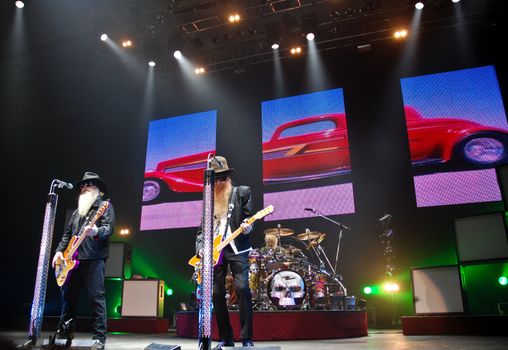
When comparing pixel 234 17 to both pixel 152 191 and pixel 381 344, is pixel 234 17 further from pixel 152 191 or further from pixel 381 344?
pixel 381 344

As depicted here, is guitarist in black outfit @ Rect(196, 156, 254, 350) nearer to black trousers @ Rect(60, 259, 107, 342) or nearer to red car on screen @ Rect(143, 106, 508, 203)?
black trousers @ Rect(60, 259, 107, 342)

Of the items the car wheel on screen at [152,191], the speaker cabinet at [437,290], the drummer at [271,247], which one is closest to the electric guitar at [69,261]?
the drummer at [271,247]

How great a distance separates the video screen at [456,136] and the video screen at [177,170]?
4.41m

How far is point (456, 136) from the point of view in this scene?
24.9ft

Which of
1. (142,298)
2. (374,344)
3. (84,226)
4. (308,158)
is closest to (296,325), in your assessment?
(374,344)

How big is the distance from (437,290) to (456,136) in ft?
10.8

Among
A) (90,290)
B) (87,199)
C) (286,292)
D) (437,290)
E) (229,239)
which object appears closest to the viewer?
(229,239)

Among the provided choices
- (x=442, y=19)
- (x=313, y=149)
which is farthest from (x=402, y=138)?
(x=442, y=19)

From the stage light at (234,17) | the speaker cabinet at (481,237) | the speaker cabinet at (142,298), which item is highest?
the stage light at (234,17)

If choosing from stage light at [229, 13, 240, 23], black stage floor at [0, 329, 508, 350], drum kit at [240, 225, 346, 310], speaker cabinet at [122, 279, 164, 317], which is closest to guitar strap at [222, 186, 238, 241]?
black stage floor at [0, 329, 508, 350]

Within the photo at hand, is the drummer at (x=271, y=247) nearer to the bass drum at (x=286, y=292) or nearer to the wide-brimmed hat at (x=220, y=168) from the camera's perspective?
the bass drum at (x=286, y=292)

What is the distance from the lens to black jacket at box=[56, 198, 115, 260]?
12.3 feet

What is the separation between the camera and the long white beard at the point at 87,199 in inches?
161

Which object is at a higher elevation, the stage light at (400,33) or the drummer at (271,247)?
the stage light at (400,33)
